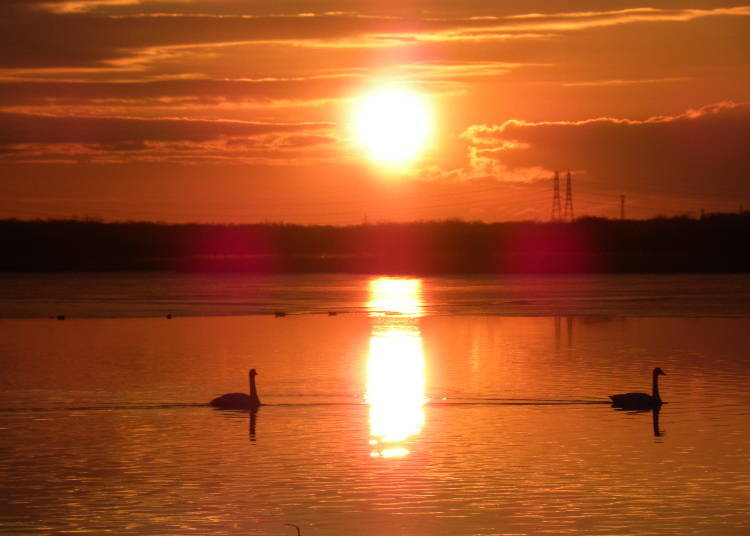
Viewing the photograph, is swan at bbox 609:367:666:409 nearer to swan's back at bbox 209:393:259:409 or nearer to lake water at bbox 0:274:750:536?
lake water at bbox 0:274:750:536

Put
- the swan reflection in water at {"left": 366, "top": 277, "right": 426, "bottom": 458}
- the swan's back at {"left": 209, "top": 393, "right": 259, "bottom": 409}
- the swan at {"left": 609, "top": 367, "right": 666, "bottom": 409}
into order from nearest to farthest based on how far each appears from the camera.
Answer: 1. the swan reflection in water at {"left": 366, "top": 277, "right": 426, "bottom": 458}
2. the swan at {"left": 609, "top": 367, "right": 666, "bottom": 409}
3. the swan's back at {"left": 209, "top": 393, "right": 259, "bottom": 409}

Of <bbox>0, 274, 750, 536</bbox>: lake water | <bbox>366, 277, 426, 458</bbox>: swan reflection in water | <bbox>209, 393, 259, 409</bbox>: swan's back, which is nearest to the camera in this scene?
<bbox>0, 274, 750, 536</bbox>: lake water

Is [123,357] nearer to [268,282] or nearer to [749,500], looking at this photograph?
[749,500]

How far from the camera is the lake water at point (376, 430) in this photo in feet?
46.8

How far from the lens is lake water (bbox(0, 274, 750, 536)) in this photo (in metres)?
14.3

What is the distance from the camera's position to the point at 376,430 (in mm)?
19969

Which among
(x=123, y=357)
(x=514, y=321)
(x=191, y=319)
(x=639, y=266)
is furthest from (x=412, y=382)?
(x=639, y=266)

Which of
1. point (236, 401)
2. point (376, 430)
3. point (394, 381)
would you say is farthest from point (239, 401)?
point (394, 381)

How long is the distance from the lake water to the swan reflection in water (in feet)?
0.31

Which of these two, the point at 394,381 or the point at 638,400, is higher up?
the point at 394,381

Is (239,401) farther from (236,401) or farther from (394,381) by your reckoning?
(394,381)

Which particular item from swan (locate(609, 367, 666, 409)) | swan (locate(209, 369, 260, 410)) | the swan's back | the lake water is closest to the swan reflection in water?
the lake water

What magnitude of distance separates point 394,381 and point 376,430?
21.0ft

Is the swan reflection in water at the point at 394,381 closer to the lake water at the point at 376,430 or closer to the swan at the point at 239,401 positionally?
the lake water at the point at 376,430
